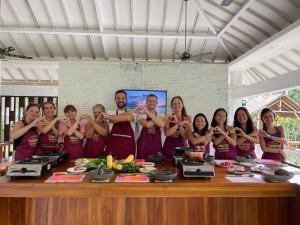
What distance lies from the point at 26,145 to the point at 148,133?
1383mm

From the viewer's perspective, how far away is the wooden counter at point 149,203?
1770 mm

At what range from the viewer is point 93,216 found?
198 centimetres

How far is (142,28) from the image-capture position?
573 cm

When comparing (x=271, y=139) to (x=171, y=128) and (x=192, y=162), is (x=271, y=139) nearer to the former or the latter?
(x=171, y=128)

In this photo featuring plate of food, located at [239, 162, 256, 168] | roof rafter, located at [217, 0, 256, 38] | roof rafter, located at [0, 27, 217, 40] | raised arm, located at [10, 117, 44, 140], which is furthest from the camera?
roof rafter, located at [0, 27, 217, 40]

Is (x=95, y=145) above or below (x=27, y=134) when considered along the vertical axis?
below

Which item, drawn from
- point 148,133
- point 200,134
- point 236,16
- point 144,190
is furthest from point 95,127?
point 236,16

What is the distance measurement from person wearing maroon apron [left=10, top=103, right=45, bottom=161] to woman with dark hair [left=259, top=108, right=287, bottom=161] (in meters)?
2.69

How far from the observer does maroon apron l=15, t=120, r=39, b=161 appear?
2762 millimetres

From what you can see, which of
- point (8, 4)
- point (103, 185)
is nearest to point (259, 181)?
point (103, 185)

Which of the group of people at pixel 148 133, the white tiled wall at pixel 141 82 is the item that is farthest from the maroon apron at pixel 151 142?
the white tiled wall at pixel 141 82

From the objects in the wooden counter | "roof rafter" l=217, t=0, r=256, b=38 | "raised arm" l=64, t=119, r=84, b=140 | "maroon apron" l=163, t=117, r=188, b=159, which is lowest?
the wooden counter

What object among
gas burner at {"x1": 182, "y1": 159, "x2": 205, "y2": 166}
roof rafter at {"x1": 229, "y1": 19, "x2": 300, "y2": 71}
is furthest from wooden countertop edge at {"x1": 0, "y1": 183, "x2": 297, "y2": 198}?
roof rafter at {"x1": 229, "y1": 19, "x2": 300, "y2": 71}

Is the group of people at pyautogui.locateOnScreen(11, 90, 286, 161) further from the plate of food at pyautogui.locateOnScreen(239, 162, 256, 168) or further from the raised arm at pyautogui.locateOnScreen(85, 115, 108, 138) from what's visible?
the plate of food at pyautogui.locateOnScreen(239, 162, 256, 168)
